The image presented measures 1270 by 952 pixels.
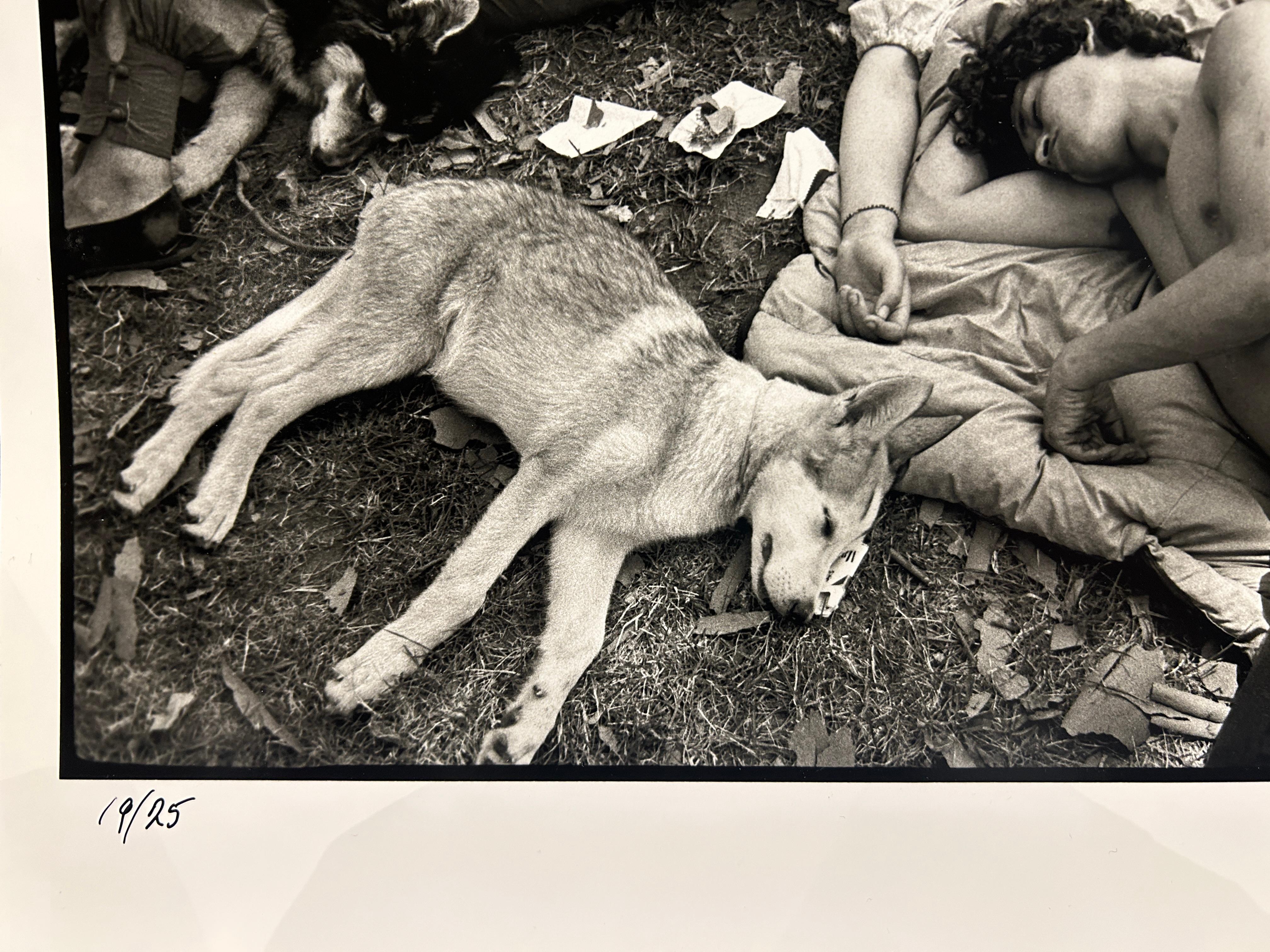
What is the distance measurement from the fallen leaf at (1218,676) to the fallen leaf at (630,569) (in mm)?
1831

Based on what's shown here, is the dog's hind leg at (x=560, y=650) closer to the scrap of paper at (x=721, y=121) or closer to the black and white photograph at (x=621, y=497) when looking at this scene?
the black and white photograph at (x=621, y=497)

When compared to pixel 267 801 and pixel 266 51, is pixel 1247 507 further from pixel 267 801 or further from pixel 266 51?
pixel 266 51

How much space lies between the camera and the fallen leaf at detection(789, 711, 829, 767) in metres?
2.57

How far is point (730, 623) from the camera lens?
8.44 feet

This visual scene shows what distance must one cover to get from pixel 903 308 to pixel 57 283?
106 inches

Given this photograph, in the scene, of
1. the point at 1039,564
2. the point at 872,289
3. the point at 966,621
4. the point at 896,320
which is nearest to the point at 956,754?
the point at 966,621

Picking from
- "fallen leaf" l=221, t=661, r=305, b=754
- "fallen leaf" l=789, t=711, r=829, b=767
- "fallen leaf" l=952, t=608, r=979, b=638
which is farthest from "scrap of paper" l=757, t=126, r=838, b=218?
"fallen leaf" l=221, t=661, r=305, b=754

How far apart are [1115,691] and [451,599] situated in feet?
7.03

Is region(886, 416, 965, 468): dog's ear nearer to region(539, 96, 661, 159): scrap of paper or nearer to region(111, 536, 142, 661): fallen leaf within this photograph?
region(539, 96, 661, 159): scrap of paper

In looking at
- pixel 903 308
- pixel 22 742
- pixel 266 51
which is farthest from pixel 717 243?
pixel 22 742

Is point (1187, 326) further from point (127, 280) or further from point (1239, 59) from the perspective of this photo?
point (127, 280)

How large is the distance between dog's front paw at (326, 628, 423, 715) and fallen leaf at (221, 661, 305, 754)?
0.53ft

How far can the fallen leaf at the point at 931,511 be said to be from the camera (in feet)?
8.52

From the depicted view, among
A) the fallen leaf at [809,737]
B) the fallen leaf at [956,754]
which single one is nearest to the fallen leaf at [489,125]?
the fallen leaf at [809,737]
